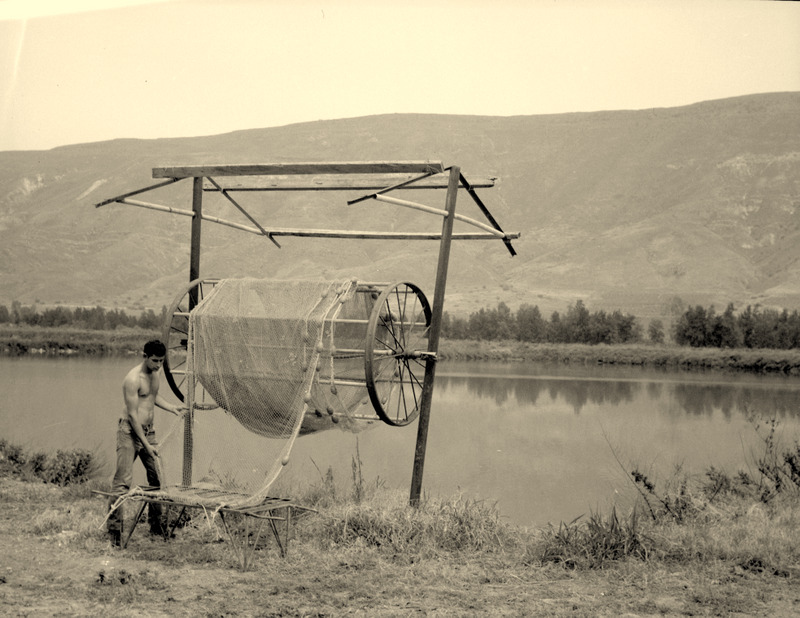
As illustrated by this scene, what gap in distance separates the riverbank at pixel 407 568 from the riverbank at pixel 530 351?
31.6 m

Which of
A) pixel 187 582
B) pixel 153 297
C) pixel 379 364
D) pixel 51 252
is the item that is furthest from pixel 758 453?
pixel 51 252

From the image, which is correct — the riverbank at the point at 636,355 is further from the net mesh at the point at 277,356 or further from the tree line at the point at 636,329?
the net mesh at the point at 277,356

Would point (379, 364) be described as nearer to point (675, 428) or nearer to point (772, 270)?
point (675, 428)

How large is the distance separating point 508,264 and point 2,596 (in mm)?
75245

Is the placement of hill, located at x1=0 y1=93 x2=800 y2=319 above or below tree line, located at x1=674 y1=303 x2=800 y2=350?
above

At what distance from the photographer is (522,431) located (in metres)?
21.4

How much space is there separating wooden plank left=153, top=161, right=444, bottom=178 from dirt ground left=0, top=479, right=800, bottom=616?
3188mm

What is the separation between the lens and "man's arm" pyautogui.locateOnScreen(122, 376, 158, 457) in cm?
780

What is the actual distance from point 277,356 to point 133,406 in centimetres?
126

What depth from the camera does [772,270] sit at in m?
74.7

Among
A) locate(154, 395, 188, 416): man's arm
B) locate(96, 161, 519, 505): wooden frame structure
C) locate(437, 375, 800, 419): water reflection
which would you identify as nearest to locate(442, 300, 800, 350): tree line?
locate(437, 375, 800, 419): water reflection

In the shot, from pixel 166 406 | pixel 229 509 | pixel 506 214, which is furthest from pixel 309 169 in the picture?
pixel 506 214

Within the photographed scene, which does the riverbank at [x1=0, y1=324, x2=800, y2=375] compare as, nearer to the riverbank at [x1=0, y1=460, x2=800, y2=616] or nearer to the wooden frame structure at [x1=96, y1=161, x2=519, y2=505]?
the wooden frame structure at [x1=96, y1=161, x2=519, y2=505]

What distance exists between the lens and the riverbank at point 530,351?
39.5 metres
